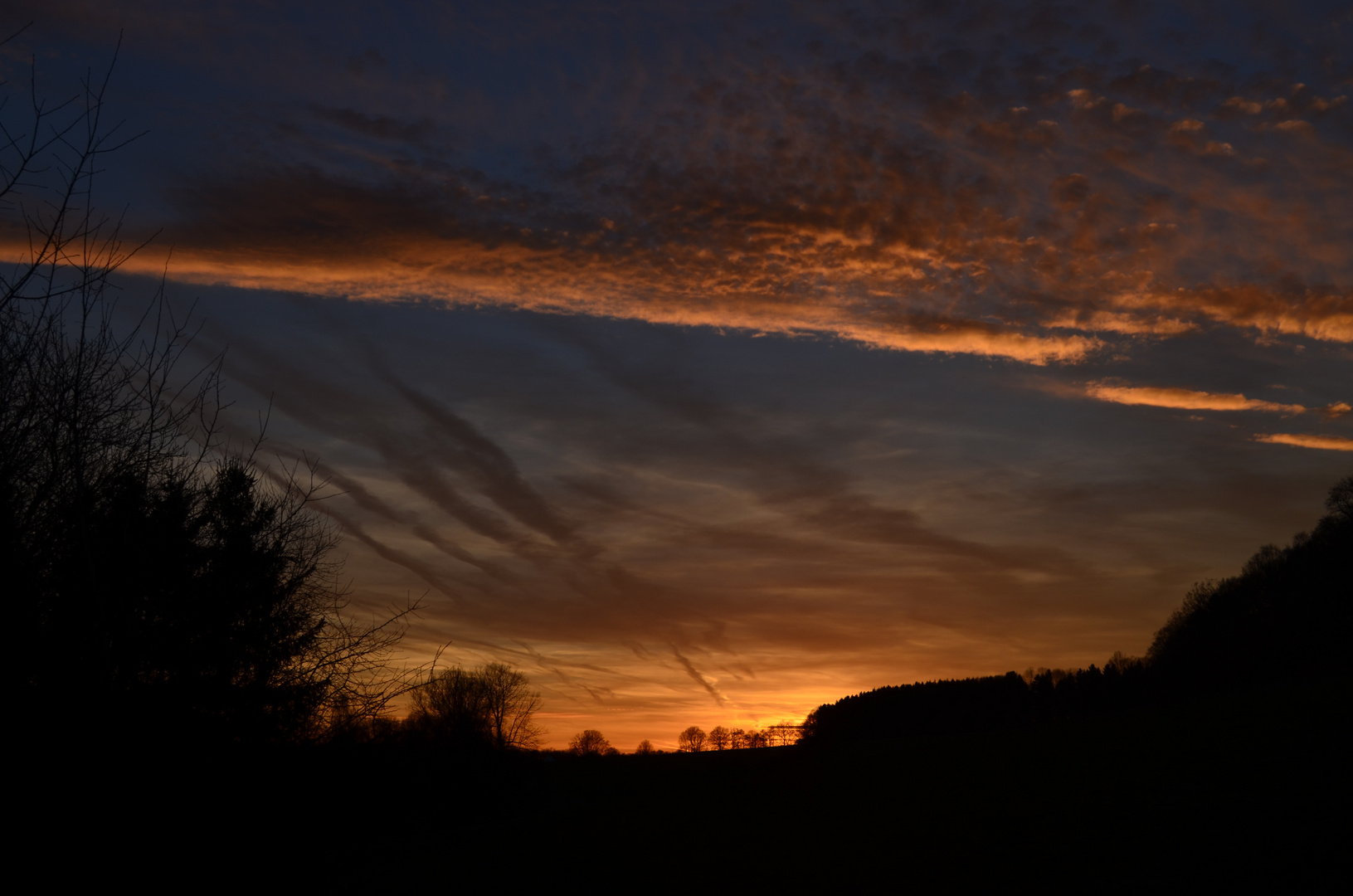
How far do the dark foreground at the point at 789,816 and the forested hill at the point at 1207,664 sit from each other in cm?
1841

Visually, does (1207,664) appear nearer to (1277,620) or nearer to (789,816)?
(1277,620)

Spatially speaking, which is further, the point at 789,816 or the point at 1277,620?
the point at 1277,620

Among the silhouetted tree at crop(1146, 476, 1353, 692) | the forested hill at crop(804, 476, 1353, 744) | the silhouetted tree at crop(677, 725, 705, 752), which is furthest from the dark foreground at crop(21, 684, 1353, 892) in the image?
the silhouetted tree at crop(677, 725, 705, 752)

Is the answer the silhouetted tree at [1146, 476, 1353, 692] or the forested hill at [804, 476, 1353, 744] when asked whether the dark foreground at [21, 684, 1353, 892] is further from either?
the silhouetted tree at [1146, 476, 1353, 692]

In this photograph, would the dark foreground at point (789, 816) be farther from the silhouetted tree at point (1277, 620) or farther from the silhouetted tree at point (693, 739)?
the silhouetted tree at point (693, 739)

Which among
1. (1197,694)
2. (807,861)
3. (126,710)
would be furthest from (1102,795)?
(1197,694)

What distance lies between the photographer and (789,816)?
45500 mm

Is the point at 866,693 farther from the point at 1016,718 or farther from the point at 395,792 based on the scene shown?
the point at 395,792

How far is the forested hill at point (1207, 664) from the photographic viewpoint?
198 feet

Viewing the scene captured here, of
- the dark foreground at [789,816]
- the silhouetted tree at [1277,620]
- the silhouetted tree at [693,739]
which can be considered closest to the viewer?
the dark foreground at [789,816]

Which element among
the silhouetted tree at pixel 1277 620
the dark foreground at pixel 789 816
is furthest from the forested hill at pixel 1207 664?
the dark foreground at pixel 789 816

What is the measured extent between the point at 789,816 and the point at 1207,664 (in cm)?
4836

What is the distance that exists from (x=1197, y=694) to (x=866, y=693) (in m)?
55.3

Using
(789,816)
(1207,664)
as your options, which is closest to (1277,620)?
(1207,664)
